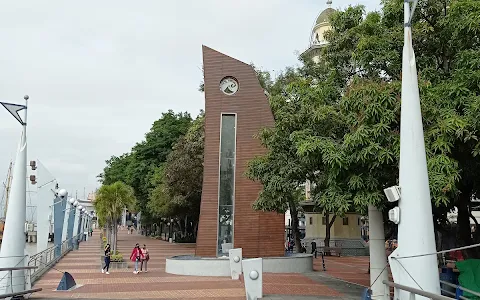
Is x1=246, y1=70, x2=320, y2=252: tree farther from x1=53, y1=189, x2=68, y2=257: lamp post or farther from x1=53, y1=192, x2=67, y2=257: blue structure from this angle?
x1=53, y1=192, x2=67, y2=257: blue structure

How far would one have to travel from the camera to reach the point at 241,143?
852 inches

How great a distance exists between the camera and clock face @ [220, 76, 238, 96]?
2194 cm

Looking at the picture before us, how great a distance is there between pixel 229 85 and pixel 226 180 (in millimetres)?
4243

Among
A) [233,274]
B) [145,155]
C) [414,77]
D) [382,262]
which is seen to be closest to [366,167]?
[382,262]

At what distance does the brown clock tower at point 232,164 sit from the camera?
69.2 feet

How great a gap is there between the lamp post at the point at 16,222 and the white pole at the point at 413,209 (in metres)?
9.35

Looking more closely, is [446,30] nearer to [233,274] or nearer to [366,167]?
[366,167]

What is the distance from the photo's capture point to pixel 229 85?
22000 mm

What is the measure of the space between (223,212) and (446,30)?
11852mm

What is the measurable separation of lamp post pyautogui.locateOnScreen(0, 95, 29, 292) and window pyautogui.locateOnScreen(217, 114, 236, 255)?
943 cm

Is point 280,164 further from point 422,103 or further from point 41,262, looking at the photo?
point 41,262

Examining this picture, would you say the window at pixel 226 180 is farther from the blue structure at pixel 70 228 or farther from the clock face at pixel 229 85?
the blue structure at pixel 70 228

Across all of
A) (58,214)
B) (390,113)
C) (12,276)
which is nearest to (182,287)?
(12,276)

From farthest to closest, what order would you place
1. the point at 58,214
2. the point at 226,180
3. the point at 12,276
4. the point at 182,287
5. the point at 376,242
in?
the point at 58,214, the point at 226,180, the point at 182,287, the point at 376,242, the point at 12,276
